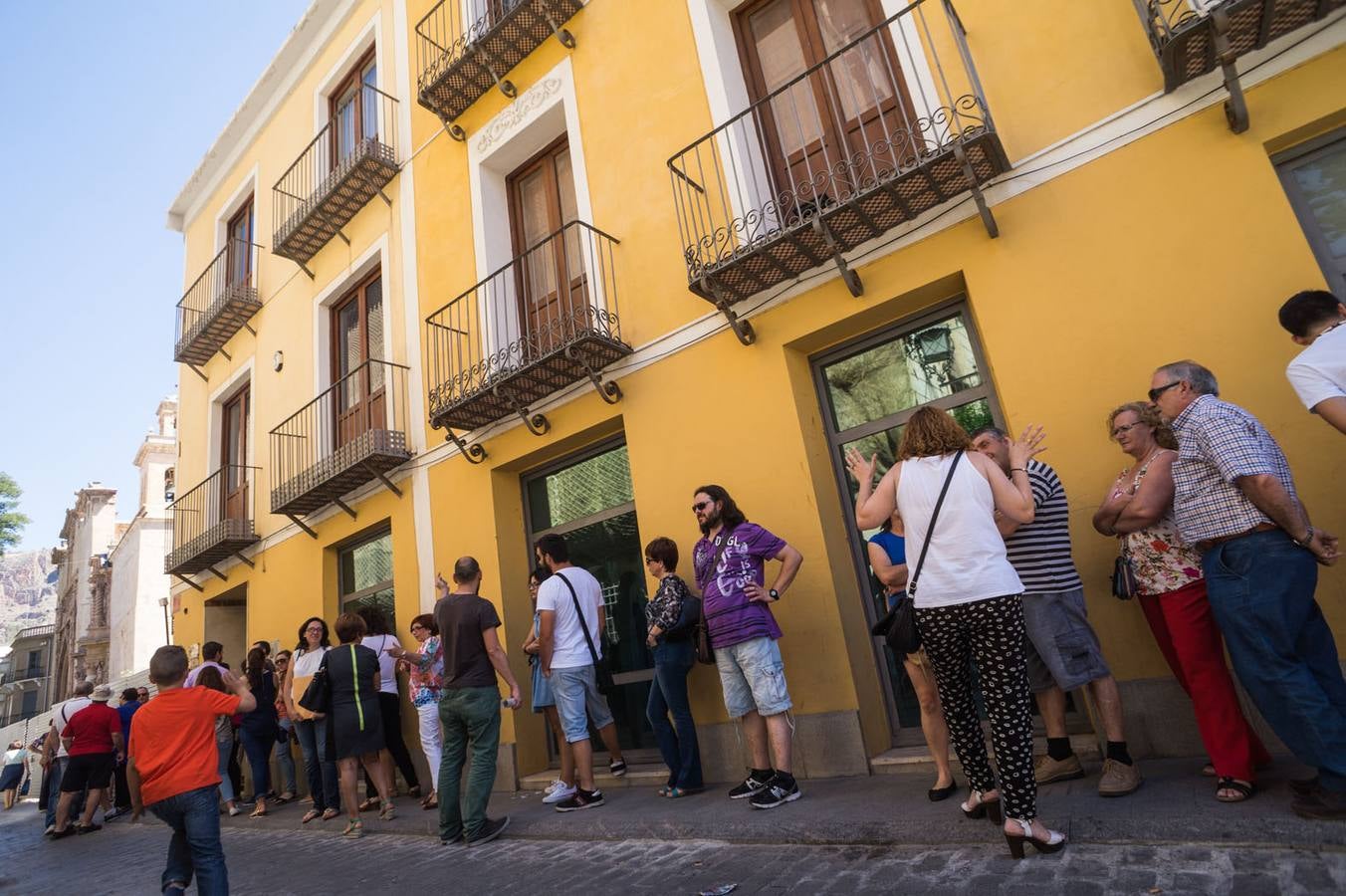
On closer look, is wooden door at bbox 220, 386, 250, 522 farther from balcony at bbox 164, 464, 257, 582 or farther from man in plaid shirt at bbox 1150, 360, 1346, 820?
man in plaid shirt at bbox 1150, 360, 1346, 820

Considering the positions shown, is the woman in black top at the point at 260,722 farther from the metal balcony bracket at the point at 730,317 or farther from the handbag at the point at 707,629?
the metal balcony bracket at the point at 730,317

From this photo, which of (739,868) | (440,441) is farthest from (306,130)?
(739,868)

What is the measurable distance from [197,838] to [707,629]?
3.00 m

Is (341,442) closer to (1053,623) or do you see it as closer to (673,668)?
(673,668)

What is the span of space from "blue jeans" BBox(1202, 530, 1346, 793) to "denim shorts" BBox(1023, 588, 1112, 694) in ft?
2.34

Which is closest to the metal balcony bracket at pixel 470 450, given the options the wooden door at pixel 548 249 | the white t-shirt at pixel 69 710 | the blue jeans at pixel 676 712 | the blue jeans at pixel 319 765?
the wooden door at pixel 548 249

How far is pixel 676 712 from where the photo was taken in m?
5.13

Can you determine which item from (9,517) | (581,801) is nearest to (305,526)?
(581,801)

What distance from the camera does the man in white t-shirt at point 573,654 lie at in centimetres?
535

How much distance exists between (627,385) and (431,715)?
11.1 ft

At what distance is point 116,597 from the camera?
32.2 meters

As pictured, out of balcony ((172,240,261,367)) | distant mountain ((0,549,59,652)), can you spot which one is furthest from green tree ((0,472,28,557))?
distant mountain ((0,549,59,652))

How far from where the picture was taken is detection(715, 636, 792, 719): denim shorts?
4.43 metres

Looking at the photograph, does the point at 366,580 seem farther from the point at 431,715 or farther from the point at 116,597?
the point at 116,597
